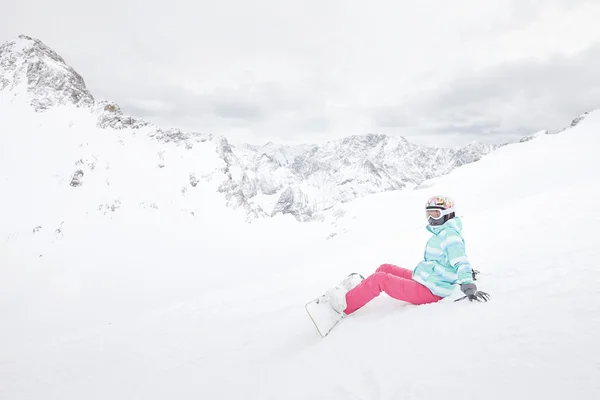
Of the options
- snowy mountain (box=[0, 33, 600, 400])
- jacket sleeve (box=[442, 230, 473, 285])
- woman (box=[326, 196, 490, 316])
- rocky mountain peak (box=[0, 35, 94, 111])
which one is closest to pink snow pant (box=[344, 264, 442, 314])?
woman (box=[326, 196, 490, 316])

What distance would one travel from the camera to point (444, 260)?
486 cm

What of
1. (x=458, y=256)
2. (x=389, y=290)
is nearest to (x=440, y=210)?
(x=458, y=256)

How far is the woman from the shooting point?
4.75 meters

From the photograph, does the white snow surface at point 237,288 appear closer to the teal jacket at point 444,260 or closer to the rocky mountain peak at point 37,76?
the teal jacket at point 444,260

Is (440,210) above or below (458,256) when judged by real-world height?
above

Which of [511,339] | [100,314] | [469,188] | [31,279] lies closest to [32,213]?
[31,279]

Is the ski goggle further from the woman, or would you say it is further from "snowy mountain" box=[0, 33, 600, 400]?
"snowy mountain" box=[0, 33, 600, 400]

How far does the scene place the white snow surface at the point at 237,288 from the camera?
3.44 metres


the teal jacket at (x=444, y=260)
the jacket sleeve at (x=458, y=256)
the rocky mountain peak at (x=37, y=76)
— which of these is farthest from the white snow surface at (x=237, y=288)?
the rocky mountain peak at (x=37, y=76)

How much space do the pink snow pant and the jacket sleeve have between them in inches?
22.0

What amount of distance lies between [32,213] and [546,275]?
23.5 m

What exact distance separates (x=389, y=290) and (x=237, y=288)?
851 cm

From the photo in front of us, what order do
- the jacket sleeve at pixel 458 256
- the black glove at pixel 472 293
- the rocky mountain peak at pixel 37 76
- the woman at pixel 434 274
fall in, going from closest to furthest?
1. the black glove at pixel 472 293
2. the jacket sleeve at pixel 458 256
3. the woman at pixel 434 274
4. the rocky mountain peak at pixel 37 76

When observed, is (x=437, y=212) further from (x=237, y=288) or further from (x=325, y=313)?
(x=237, y=288)
